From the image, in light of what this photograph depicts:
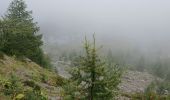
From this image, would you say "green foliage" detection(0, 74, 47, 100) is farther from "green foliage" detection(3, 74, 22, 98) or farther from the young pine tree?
the young pine tree

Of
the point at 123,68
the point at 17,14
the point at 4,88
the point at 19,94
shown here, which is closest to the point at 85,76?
the point at 123,68

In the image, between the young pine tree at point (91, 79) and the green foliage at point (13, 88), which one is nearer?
the young pine tree at point (91, 79)

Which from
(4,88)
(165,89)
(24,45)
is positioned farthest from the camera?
(165,89)

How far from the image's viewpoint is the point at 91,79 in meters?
21.8

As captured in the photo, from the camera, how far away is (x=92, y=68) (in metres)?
21.5

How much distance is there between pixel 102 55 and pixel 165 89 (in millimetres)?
166697

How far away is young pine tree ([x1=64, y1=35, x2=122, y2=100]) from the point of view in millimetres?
21500

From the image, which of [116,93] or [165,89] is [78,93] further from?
[165,89]

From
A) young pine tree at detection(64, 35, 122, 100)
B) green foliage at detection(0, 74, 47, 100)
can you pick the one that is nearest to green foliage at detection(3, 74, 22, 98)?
green foliage at detection(0, 74, 47, 100)

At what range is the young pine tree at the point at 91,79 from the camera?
70.5ft

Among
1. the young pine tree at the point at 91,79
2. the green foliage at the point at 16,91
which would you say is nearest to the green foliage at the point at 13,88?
the green foliage at the point at 16,91

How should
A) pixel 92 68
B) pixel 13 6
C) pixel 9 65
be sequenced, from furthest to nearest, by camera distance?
pixel 13 6 → pixel 9 65 → pixel 92 68

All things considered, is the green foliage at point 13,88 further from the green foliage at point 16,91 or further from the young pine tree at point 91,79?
the young pine tree at point 91,79

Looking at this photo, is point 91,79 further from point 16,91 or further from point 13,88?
point 13,88
